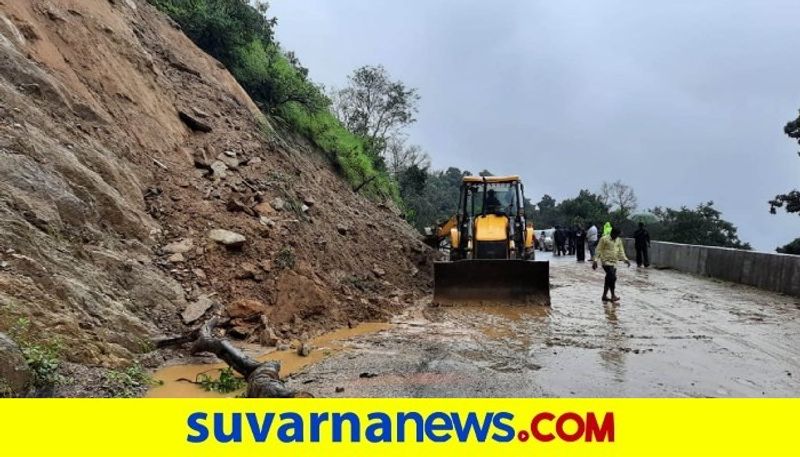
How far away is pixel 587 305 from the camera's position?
1183 centimetres

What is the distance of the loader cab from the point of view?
13055mm

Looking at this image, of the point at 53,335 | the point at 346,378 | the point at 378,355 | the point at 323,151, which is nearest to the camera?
the point at 53,335

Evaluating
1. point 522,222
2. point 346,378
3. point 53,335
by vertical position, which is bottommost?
point 346,378

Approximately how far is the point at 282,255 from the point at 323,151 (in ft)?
30.7

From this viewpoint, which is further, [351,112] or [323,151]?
[351,112]

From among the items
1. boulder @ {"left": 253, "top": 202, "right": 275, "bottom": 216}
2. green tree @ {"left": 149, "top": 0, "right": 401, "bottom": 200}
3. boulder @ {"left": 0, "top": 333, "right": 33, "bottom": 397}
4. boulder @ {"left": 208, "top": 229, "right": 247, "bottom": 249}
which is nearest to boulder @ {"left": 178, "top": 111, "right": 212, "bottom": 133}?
boulder @ {"left": 253, "top": 202, "right": 275, "bottom": 216}

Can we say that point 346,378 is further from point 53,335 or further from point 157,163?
point 157,163

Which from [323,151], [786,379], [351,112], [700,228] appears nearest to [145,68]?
[323,151]

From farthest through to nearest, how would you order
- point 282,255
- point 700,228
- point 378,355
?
point 700,228, point 282,255, point 378,355

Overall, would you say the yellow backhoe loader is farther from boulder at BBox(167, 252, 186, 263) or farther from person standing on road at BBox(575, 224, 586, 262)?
person standing on road at BBox(575, 224, 586, 262)

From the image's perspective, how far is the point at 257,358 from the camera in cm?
677

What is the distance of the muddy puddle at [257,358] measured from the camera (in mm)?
5469

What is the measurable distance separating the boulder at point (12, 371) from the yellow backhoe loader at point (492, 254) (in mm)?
8142

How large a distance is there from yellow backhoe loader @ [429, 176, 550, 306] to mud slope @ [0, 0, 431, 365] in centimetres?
123
